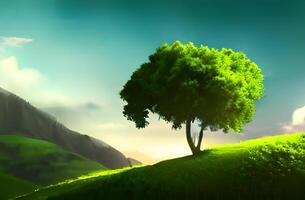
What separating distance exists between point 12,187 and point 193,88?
77.9 m

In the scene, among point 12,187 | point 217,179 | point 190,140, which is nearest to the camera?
point 217,179

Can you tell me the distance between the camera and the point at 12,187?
136000 mm

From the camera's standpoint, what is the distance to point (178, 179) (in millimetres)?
65250

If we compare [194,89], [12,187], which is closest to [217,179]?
[194,89]

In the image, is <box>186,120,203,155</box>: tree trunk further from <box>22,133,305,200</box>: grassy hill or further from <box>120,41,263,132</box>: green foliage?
<box>22,133,305,200</box>: grassy hill

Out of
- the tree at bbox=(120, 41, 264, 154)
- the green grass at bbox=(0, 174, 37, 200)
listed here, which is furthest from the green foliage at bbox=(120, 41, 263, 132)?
the green grass at bbox=(0, 174, 37, 200)

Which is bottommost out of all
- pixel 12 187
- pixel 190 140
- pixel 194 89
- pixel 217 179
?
pixel 217 179

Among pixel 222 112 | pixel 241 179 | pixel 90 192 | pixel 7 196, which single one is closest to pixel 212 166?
pixel 241 179

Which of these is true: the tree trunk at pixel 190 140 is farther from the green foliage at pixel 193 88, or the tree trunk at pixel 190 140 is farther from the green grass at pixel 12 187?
the green grass at pixel 12 187

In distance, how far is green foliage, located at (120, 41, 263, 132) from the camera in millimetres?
74188

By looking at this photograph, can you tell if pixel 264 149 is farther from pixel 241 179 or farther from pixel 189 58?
pixel 189 58

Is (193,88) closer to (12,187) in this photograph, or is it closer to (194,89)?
(194,89)

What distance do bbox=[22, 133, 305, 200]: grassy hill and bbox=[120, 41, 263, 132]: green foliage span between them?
619cm

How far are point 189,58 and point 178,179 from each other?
1846cm
